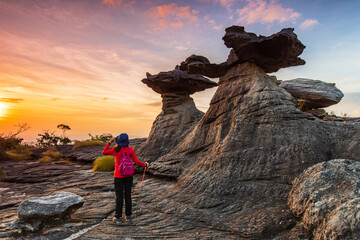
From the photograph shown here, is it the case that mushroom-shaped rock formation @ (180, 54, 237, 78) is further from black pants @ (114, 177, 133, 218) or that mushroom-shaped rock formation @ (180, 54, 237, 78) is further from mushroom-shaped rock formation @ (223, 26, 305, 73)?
black pants @ (114, 177, 133, 218)

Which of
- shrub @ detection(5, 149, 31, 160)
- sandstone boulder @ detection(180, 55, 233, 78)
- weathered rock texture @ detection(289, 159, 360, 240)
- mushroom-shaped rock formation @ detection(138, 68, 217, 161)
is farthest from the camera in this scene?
shrub @ detection(5, 149, 31, 160)

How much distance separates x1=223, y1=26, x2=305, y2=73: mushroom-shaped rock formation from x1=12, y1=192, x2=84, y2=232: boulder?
10.4m

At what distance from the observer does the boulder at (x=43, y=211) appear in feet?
25.9

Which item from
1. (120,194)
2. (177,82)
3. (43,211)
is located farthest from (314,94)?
(43,211)

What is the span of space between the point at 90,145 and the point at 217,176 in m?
26.2

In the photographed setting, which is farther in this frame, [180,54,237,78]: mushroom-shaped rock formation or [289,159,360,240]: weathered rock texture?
[180,54,237,78]: mushroom-shaped rock formation

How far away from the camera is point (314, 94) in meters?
17.0

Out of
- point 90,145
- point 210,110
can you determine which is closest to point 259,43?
point 210,110

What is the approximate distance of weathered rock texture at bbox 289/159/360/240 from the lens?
560cm

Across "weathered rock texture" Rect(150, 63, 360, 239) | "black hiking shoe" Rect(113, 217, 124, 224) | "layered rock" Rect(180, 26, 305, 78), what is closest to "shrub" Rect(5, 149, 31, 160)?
"weathered rock texture" Rect(150, 63, 360, 239)

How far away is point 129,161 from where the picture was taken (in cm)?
879

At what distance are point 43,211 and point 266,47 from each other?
39.6 ft

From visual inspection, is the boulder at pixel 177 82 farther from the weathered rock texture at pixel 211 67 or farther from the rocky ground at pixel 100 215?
the rocky ground at pixel 100 215

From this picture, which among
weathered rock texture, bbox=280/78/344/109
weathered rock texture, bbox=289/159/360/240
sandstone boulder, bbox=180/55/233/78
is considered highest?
sandstone boulder, bbox=180/55/233/78
